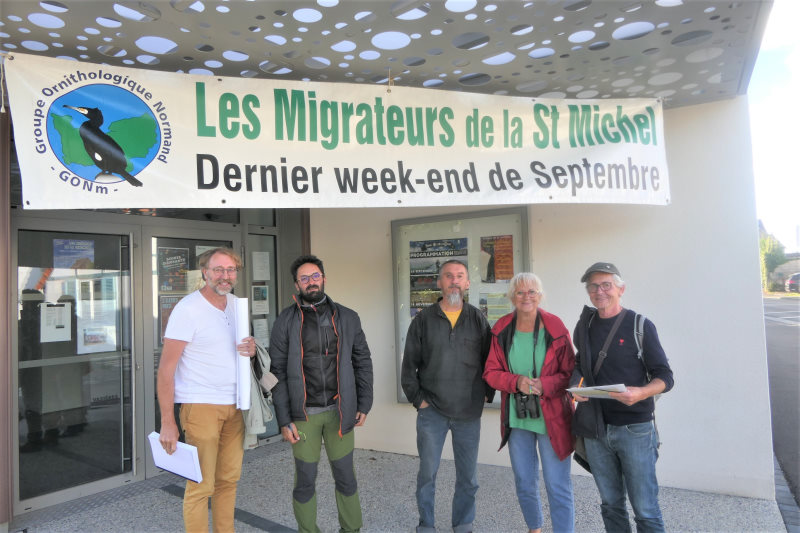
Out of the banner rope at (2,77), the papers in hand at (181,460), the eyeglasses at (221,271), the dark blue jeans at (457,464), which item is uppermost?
the banner rope at (2,77)

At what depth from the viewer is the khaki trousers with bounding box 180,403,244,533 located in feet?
9.50

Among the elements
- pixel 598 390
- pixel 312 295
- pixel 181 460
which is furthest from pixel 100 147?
pixel 598 390

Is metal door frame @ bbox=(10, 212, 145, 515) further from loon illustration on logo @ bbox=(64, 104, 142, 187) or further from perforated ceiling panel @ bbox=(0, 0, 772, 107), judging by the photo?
perforated ceiling panel @ bbox=(0, 0, 772, 107)

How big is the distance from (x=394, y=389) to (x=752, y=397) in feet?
10.3

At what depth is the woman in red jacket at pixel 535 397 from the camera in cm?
296

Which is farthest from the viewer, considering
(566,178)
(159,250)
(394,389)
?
(394,389)

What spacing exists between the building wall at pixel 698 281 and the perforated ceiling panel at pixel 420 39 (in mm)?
633

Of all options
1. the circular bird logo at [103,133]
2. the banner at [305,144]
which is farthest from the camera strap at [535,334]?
the circular bird logo at [103,133]

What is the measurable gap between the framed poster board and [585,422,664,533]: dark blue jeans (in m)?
2.02

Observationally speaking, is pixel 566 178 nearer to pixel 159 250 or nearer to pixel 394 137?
pixel 394 137

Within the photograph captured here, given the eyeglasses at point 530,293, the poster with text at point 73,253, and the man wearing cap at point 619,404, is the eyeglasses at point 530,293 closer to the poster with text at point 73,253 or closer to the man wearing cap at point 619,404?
the man wearing cap at point 619,404

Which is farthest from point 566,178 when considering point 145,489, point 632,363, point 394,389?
point 145,489

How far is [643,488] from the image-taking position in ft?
8.60

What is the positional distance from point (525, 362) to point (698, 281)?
6.93 feet
